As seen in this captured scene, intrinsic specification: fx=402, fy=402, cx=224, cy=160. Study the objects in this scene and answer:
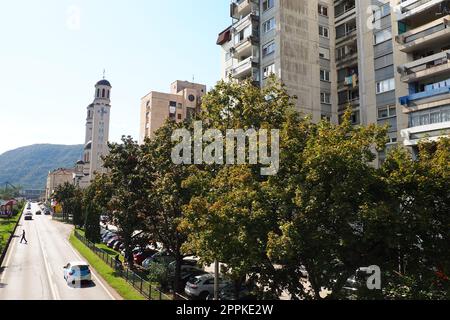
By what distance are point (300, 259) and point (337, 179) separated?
3.27 m

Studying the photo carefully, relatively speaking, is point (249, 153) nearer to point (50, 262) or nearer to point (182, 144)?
point (182, 144)

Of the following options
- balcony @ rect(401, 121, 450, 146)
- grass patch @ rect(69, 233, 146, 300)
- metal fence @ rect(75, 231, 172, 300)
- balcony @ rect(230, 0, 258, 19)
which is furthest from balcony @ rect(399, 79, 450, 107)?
grass patch @ rect(69, 233, 146, 300)

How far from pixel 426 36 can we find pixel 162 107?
71308mm

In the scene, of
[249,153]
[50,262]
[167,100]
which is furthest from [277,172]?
[167,100]

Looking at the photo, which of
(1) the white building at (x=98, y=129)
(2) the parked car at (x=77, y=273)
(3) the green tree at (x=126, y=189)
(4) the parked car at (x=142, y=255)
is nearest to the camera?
(2) the parked car at (x=77, y=273)

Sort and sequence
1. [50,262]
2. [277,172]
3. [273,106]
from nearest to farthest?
[277,172] < [273,106] < [50,262]

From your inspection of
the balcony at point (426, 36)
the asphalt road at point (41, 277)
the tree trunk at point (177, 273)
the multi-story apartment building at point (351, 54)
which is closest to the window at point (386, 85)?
the multi-story apartment building at point (351, 54)

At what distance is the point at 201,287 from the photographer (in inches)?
1010

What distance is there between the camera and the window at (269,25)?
135 feet

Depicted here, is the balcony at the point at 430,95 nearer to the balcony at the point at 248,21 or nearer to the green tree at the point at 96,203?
the balcony at the point at 248,21

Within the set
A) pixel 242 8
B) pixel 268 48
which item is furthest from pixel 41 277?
pixel 242 8

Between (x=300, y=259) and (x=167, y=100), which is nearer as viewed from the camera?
(x=300, y=259)
